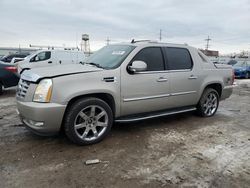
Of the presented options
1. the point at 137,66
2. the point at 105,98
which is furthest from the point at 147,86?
the point at 105,98

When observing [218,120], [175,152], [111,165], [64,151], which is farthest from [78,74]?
[218,120]

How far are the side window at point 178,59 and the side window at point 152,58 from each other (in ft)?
0.81

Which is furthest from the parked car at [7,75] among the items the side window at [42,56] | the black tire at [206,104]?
the black tire at [206,104]

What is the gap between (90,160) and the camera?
3348 millimetres

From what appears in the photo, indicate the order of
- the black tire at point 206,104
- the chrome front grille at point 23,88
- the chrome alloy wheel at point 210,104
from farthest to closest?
the chrome alloy wheel at point 210,104
the black tire at point 206,104
the chrome front grille at point 23,88

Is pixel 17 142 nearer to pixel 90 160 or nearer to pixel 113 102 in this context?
pixel 90 160

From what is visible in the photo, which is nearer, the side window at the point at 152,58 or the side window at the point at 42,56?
the side window at the point at 152,58

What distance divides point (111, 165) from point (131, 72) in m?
1.71

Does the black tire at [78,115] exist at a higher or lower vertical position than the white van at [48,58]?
lower

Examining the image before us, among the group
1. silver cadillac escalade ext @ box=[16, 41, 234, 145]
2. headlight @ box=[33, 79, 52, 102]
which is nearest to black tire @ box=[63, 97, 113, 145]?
silver cadillac escalade ext @ box=[16, 41, 234, 145]

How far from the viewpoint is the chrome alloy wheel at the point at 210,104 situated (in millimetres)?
5750

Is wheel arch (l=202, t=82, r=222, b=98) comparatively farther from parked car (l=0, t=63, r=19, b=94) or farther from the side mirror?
parked car (l=0, t=63, r=19, b=94)

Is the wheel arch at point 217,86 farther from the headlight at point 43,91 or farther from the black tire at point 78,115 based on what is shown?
the headlight at point 43,91

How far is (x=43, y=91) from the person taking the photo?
11.2 ft
